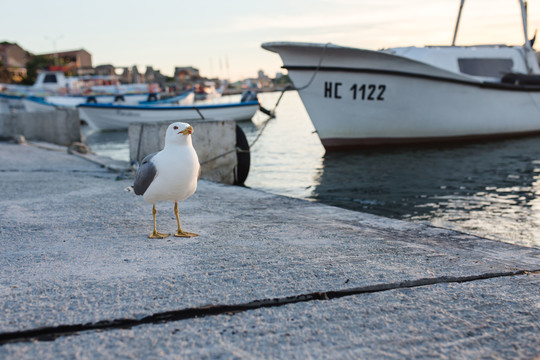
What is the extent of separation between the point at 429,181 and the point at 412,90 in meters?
4.78

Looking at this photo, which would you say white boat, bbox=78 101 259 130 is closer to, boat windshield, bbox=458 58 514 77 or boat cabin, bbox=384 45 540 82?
boat cabin, bbox=384 45 540 82

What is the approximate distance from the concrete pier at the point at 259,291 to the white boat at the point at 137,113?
59.1 feet

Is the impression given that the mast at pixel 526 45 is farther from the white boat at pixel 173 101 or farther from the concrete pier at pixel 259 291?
the white boat at pixel 173 101

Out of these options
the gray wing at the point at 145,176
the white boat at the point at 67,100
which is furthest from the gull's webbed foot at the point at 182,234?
the white boat at the point at 67,100

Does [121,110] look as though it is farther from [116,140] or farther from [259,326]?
[259,326]

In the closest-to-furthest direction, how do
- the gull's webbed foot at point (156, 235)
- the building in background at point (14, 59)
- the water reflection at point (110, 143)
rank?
the gull's webbed foot at point (156, 235), the water reflection at point (110, 143), the building in background at point (14, 59)

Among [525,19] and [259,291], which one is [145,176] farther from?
[525,19]

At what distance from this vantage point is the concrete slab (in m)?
1.79

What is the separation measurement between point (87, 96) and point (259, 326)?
32.7m

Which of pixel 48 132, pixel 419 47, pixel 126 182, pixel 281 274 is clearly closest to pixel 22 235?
pixel 281 274

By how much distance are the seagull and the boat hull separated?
367 inches

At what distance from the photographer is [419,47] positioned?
46.6ft

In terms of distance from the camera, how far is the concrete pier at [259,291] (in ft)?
6.08

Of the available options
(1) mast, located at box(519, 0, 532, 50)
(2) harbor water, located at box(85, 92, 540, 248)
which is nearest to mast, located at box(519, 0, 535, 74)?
(1) mast, located at box(519, 0, 532, 50)
